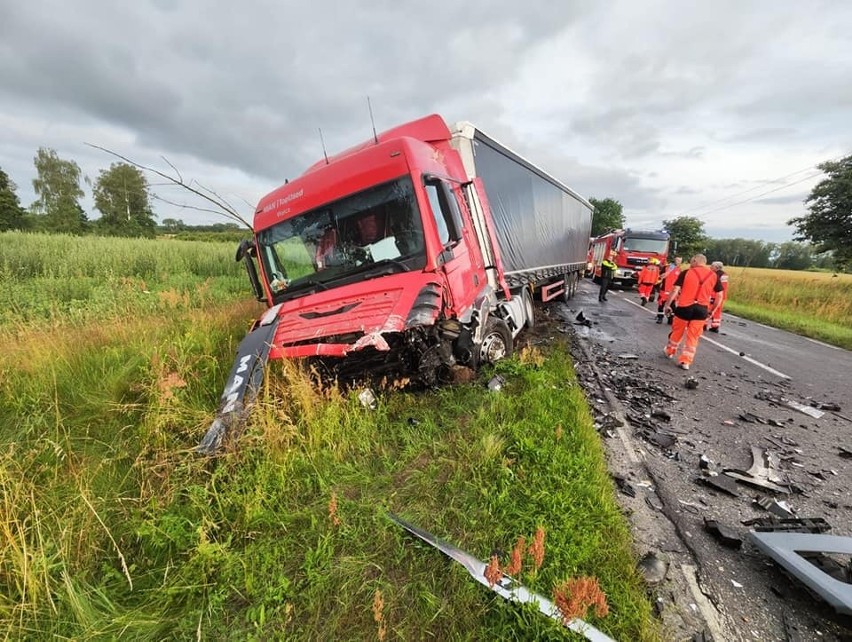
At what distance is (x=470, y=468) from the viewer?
2.47 meters

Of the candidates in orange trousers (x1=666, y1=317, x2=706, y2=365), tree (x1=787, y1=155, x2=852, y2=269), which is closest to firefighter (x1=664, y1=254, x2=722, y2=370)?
orange trousers (x1=666, y1=317, x2=706, y2=365)

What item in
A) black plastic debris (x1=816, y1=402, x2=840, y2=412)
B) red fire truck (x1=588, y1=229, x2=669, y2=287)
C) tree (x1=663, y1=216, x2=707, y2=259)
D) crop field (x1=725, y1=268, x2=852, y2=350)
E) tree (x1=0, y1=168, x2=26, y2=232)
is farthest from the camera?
tree (x1=663, y1=216, x2=707, y2=259)

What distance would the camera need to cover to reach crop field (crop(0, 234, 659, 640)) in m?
1.60

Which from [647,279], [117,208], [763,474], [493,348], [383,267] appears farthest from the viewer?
[117,208]

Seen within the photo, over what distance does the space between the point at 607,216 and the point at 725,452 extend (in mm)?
75984

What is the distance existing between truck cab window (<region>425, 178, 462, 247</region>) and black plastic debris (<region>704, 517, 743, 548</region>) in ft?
9.39

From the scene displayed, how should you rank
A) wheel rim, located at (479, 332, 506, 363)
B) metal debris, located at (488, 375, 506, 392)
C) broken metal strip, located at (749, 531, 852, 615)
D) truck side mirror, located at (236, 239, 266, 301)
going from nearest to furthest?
1. broken metal strip, located at (749, 531, 852, 615)
2. metal debris, located at (488, 375, 506, 392)
3. wheel rim, located at (479, 332, 506, 363)
4. truck side mirror, located at (236, 239, 266, 301)

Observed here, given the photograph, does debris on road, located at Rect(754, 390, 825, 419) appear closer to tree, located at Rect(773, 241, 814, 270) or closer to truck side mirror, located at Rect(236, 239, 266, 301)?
truck side mirror, located at Rect(236, 239, 266, 301)

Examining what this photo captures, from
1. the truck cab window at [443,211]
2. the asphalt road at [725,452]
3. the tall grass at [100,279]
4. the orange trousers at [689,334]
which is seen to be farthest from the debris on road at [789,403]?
the tall grass at [100,279]

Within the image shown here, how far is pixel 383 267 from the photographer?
3314mm

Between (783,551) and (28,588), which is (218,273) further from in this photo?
(783,551)

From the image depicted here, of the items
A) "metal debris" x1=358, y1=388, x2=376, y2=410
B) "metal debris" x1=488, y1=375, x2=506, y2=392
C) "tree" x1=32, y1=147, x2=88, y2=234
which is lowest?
Result: "metal debris" x1=488, y1=375, x2=506, y2=392

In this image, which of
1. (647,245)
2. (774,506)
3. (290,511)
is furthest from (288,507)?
(647,245)

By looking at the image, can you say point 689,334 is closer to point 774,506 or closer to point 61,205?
point 774,506
